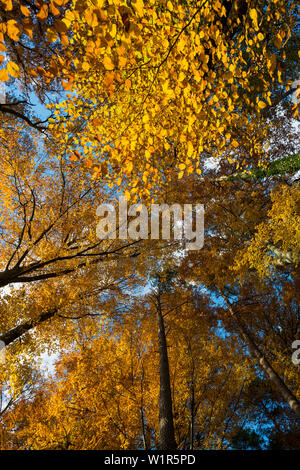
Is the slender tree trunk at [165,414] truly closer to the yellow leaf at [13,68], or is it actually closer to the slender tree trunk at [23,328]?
the slender tree trunk at [23,328]

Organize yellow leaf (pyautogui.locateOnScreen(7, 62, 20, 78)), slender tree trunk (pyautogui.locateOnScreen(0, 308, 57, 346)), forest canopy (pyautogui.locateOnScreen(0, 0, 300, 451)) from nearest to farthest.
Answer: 1. yellow leaf (pyautogui.locateOnScreen(7, 62, 20, 78))
2. forest canopy (pyautogui.locateOnScreen(0, 0, 300, 451))
3. slender tree trunk (pyautogui.locateOnScreen(0, 308, 57, 346))

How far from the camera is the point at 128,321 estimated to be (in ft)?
28.7

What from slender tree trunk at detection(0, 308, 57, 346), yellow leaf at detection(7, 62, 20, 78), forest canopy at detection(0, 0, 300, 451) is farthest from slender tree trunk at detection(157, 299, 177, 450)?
yellow leaf at detection(7, 62, 20, 78)

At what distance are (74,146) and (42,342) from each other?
18.1 ft

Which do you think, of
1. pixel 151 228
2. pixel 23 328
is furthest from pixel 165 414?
pixel 151 228

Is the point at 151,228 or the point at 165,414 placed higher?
the point at 151,228

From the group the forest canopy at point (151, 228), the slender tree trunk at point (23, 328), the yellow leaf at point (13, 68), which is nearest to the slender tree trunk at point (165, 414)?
the forest canopy at point (151, 228)

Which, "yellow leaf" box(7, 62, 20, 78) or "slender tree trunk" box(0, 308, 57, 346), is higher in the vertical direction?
"yellow leaf" box(7, 62, 20, 78)

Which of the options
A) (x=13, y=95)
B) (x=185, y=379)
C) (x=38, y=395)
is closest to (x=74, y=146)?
(x=13, y=95)

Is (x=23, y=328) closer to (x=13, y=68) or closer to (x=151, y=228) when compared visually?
(x=151, y=228)

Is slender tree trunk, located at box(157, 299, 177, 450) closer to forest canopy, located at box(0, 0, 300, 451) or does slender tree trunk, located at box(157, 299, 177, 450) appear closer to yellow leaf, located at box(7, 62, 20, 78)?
forest canopy, located at box(0, 0, 300, 451)

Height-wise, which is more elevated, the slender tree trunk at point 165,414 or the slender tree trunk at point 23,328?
A: the slender tree trunk at point 23,328

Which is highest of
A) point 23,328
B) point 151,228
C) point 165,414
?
point 151,228

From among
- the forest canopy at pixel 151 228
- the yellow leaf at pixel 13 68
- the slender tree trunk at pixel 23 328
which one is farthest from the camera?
the slender tree trunk at pixel 23 328
